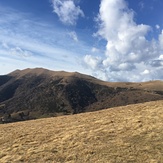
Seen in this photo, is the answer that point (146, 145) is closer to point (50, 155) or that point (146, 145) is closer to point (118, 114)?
point (50, 155)

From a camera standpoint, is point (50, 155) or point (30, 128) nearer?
point (50, 155)

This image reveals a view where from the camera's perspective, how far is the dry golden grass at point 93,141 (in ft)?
67.8

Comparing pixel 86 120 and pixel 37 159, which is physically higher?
pixel 86 120

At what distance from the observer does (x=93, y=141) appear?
2384 cm

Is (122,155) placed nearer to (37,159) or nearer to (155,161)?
(155,161)

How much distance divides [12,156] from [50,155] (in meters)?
2.86

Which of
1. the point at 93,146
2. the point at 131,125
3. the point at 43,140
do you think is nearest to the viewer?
the point at 93,146

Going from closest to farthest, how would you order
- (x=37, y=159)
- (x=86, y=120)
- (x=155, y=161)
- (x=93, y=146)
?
(x=155, y=161) < (x=37, y=159) < (x=93, y=146) < (x=86, y=120)

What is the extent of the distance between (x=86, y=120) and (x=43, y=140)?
7.92 meters

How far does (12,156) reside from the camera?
21.9m

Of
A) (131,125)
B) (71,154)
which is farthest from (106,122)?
(71,154)

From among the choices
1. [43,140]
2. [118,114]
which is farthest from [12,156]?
[118,114]

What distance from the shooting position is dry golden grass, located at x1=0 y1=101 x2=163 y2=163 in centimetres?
2067

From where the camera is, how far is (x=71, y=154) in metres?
21.4
